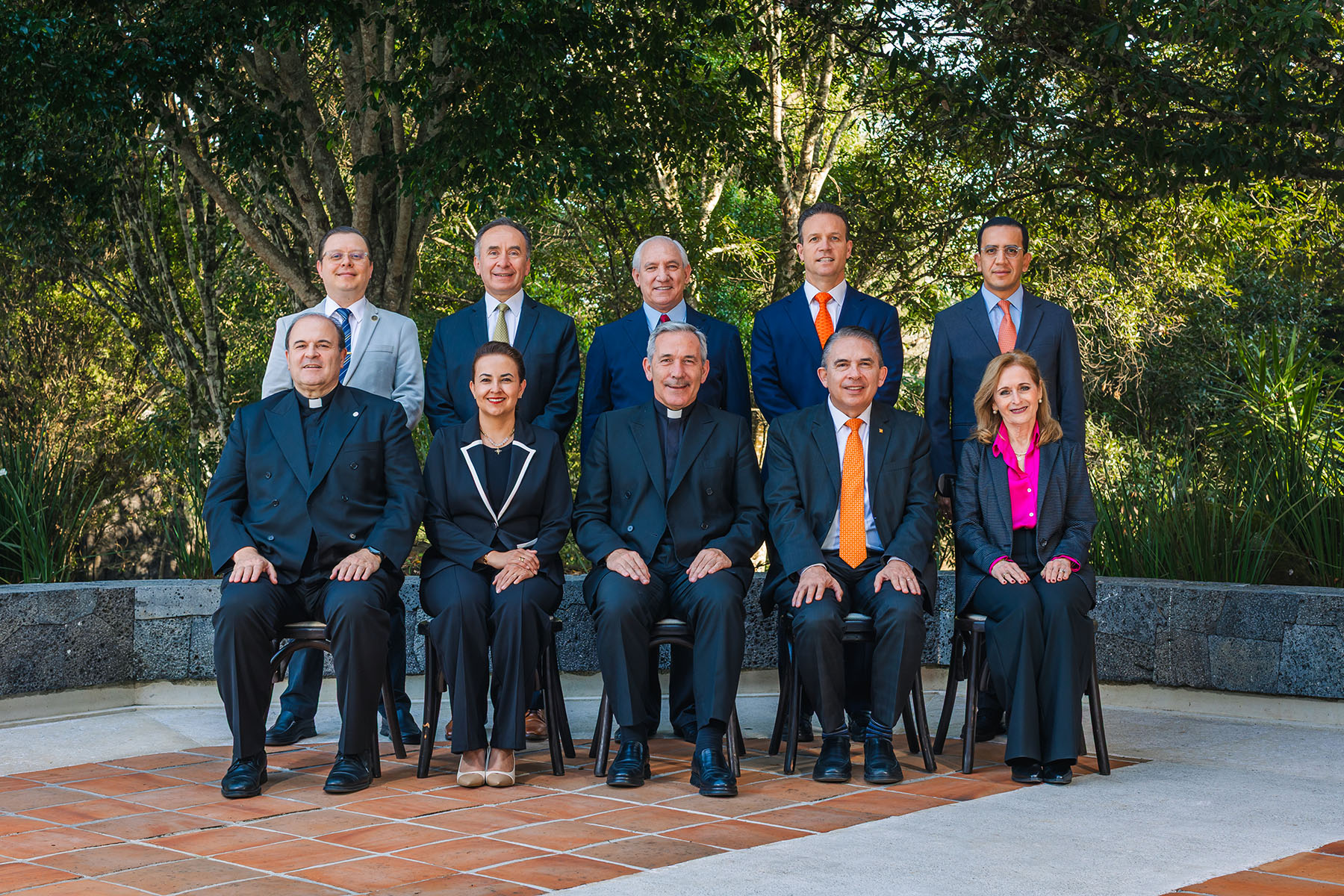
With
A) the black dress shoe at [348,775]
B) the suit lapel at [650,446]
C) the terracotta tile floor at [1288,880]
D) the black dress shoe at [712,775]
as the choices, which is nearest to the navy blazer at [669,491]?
the suit lapel at [650,446]

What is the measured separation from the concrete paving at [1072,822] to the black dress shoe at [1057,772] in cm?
6

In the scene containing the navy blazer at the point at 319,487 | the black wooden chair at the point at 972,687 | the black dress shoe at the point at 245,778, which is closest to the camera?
the black dress shoe at the point at 245,778

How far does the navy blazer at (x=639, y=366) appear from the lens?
5.16 metres

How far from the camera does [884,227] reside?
1183 cm

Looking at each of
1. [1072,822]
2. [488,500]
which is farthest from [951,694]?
[488,500]

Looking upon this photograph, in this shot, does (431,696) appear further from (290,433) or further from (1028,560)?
(1028,560)

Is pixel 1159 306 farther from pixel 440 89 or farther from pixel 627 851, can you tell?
pixel 627 851

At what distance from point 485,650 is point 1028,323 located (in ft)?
7.91

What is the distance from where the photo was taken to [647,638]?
14.5ft

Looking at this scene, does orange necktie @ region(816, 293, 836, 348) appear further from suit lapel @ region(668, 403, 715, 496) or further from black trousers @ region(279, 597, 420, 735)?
black trousers @ region(279, 597, 420, 735)

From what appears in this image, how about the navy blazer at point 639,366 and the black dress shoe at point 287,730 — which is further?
the navy blazer at point 639,366

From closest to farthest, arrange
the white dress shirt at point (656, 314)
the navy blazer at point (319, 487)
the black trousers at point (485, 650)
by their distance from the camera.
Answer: the black trousers at point (485, 650)
the navy blazer at point (319, 487)
the white dress shirt at point (656, 314)

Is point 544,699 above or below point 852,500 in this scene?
below

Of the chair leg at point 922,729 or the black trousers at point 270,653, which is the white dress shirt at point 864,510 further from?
the black trousers at point 270,653
